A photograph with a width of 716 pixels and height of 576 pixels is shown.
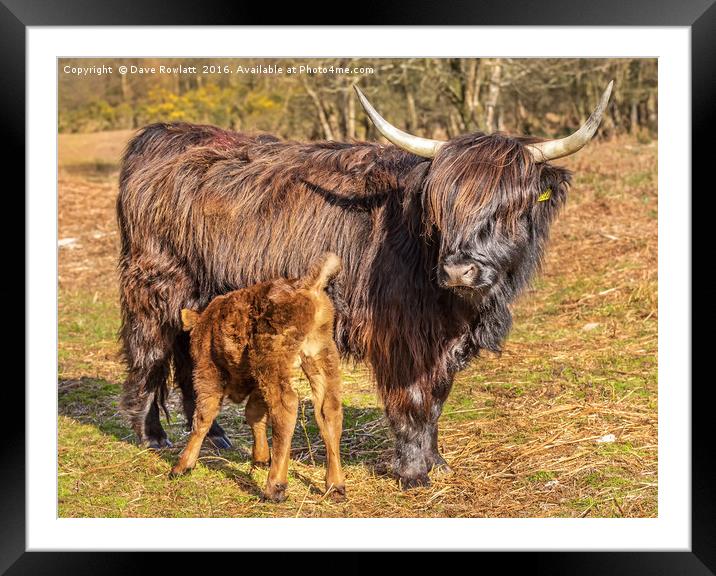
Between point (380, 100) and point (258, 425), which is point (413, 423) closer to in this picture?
point (258, 425)

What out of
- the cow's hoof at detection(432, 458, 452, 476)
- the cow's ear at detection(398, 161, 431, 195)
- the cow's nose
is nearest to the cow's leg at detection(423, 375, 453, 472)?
the cow's hoof at detection(432, 458, 452, 476)

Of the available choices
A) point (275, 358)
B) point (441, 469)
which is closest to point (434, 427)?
point (441, 469)

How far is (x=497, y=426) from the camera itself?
6.98 meters

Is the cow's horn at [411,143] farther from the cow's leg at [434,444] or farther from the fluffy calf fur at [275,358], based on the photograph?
the cow's leg at [434,444]

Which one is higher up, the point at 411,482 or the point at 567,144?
the point at 567,144

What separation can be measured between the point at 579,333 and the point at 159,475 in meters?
5.01

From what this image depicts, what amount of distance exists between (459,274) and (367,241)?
3.13 feet

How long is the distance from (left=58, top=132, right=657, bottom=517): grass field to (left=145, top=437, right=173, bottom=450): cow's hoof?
10 cm

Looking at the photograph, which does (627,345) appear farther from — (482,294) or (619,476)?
(482,294)

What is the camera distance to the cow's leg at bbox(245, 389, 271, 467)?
5852 mm

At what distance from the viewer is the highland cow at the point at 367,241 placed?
5.27m
